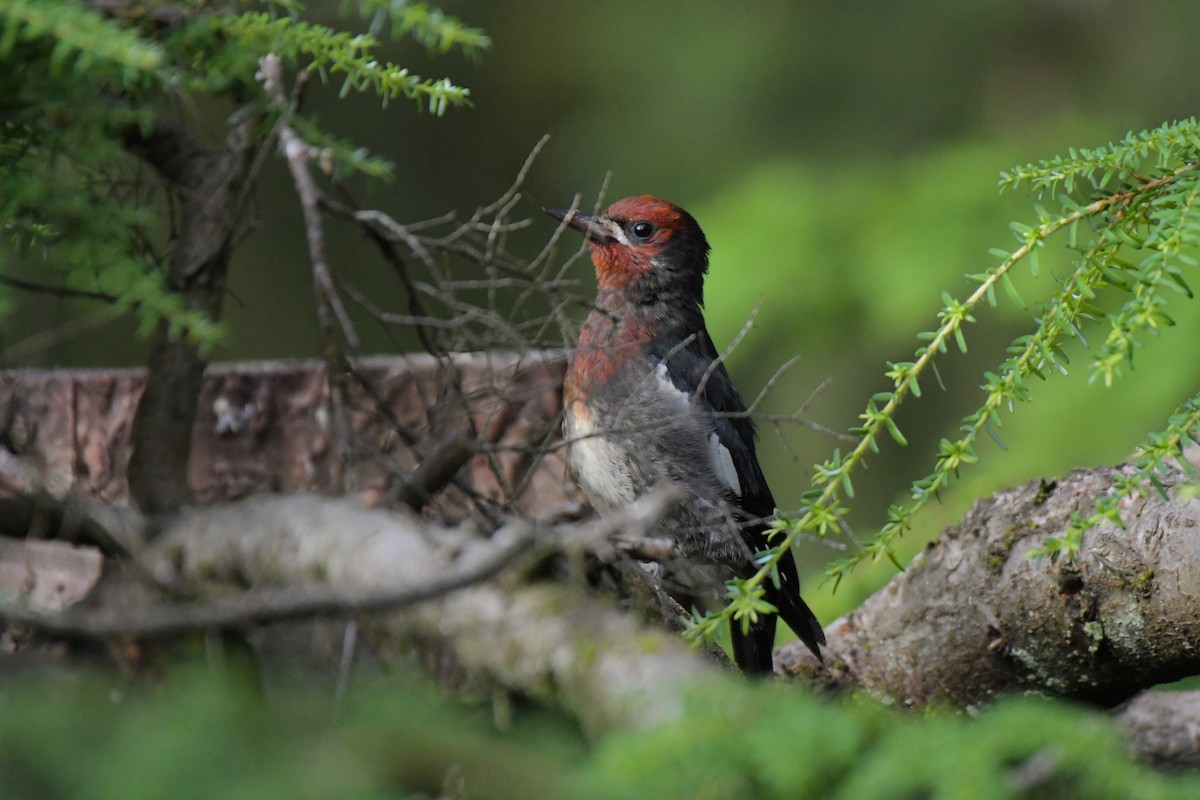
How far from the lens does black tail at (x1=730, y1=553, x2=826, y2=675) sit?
2.49 meters

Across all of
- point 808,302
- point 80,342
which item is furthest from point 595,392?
point 80,342

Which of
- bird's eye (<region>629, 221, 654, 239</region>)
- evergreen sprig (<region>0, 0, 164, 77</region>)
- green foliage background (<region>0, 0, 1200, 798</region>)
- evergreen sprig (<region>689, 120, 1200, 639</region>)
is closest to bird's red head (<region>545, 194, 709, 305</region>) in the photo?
bird's eye (<region>629, 221, 654, 239</region>)

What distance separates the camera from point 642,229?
3605 millimetres

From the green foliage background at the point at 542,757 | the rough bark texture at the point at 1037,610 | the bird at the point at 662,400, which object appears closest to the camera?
the green foliage background at the point at 542,757

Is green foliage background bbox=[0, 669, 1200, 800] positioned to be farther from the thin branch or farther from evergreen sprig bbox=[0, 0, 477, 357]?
evergreen sprig bbox=[0, 0, 477, 357]

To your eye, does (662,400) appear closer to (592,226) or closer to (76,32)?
(592,226)

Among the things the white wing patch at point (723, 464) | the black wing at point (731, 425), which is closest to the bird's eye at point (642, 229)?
the black wing at point (731, 425)

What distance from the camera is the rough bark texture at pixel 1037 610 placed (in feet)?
6.69

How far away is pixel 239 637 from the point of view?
1.43 m

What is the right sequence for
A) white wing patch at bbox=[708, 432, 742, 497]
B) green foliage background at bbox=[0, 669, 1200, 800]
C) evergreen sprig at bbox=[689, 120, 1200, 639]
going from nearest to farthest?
green foliage background at bbox=[0, 669, 1200, 800]
evergreen sprig at bbox=[689, 120, 1200, 639]
white wing patch at bbox=[708, 432, 742, 497]

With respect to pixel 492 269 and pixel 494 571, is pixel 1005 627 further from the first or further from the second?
pixel 494 571

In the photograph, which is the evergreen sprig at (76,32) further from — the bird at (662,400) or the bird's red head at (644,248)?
the bird's red head at (644,248)

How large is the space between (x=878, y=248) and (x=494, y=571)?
12.1 ft

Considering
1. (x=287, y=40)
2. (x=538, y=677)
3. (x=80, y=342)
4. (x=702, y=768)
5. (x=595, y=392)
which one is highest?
(x=287, y=40)
